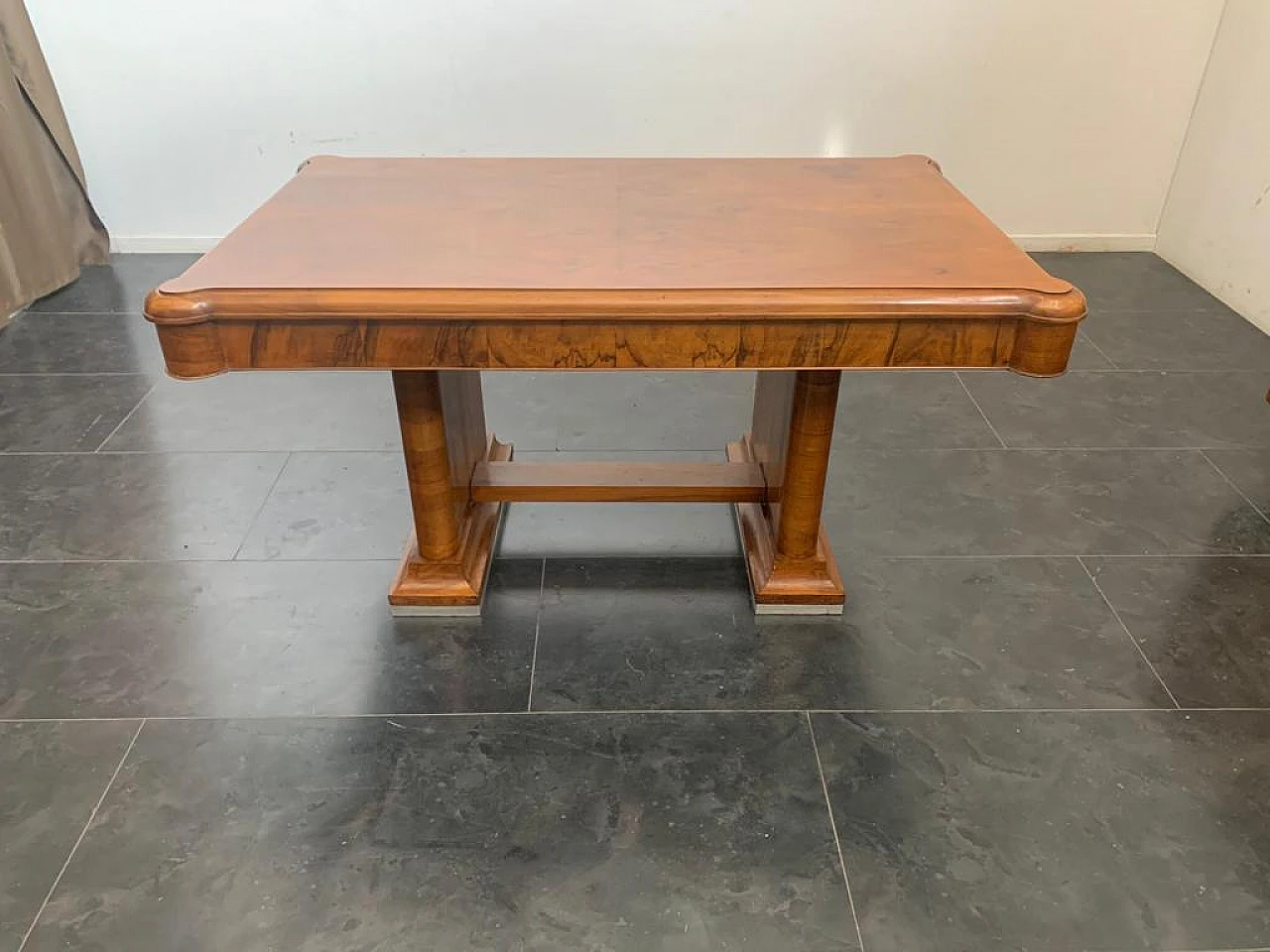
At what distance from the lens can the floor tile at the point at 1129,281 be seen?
3152 millimetres

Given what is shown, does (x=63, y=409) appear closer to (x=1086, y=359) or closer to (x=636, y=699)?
(x=636, y=699)

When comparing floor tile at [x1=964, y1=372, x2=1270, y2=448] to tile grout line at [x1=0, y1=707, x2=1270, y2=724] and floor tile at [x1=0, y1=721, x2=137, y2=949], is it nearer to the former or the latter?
tile grout line at [x1=0, y1=707, x2=1270, y2=724]

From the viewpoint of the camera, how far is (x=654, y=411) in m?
2.54

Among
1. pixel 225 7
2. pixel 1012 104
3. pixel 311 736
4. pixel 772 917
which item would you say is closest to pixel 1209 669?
pixel 772 917

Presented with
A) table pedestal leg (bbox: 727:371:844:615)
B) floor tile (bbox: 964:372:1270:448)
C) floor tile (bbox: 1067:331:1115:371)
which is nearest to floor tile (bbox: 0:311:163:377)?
table pedestal leg (bbox: 727:371:844:615)

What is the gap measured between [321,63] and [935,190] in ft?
7.72

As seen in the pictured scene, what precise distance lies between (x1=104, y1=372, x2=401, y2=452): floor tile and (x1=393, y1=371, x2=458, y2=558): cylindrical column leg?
2.05 feet

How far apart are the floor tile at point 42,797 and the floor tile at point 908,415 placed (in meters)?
1.69

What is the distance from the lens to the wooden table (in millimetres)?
1275

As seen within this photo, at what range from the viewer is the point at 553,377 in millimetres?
2729

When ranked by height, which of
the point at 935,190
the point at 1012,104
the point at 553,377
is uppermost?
the point at 935,190

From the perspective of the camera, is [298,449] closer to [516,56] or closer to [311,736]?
[311,736]

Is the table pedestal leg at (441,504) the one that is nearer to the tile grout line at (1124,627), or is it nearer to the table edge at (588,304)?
the table edge at (588,304)

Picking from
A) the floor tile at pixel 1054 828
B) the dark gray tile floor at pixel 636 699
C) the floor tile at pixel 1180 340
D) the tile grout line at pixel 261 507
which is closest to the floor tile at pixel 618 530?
the dark gray tile floor at pixel 636 699
